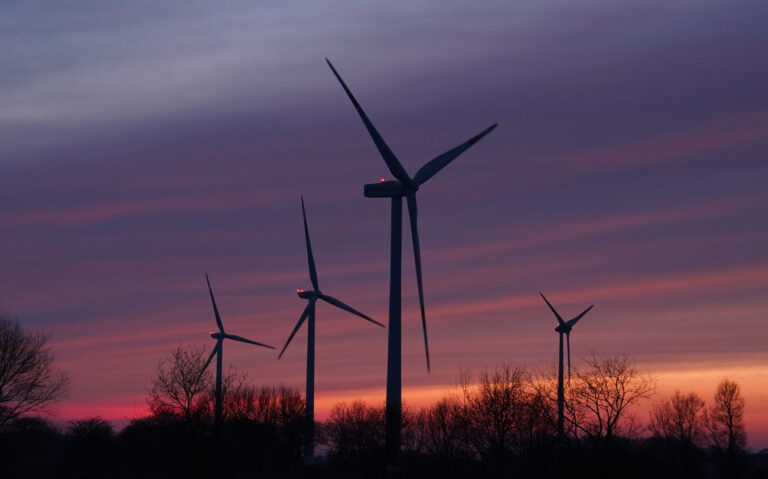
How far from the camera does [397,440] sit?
7800 centimetres

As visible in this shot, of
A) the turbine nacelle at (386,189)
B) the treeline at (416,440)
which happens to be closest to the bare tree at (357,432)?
the treeline at (416,440)

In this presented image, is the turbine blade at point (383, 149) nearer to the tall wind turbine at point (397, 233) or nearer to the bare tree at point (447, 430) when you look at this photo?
the tall wind turbine at point (397, 233)

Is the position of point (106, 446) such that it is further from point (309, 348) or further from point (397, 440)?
point (397, 440)

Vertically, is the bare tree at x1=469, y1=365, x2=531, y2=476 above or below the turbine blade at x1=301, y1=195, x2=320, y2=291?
below

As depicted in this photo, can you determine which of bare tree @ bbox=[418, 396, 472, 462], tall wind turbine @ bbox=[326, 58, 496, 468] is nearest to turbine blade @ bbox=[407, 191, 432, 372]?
tall wind turbine @ bbox=[326, 58, 496, 468]

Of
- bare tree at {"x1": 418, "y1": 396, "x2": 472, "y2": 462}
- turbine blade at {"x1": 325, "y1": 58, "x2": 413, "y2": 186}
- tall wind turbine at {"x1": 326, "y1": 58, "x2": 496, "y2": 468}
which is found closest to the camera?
turbine blade at {"x1": 325, "y1": 58, "x2": 413, "y2": 186}

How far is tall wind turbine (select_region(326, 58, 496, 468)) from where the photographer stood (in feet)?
241

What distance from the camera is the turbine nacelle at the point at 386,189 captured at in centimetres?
7788

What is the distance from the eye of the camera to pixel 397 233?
249ft

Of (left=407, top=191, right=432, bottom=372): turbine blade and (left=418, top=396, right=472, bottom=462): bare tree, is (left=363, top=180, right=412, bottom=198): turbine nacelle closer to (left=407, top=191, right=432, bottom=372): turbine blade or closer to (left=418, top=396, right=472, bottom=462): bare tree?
(left=407, top=191, right=432, bottom=372): turbine blade

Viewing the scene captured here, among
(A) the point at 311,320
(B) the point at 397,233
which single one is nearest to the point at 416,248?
(B) the point at 397,233

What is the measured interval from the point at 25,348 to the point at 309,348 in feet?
99.5

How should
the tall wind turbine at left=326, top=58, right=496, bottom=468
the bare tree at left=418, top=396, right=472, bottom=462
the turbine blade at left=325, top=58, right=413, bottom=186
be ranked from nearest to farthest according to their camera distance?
the turbine blade at left=325, top=58, right=413, bottom=186, the tall wind turbine at left=326, top=58, right=496, bottom=468, the bare tree at left=418, top=396, right=472, bottom=462

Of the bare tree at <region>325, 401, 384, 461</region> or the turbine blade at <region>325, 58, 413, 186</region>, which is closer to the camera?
the turbine blade at <region>325, 58, 413, 186</region>
